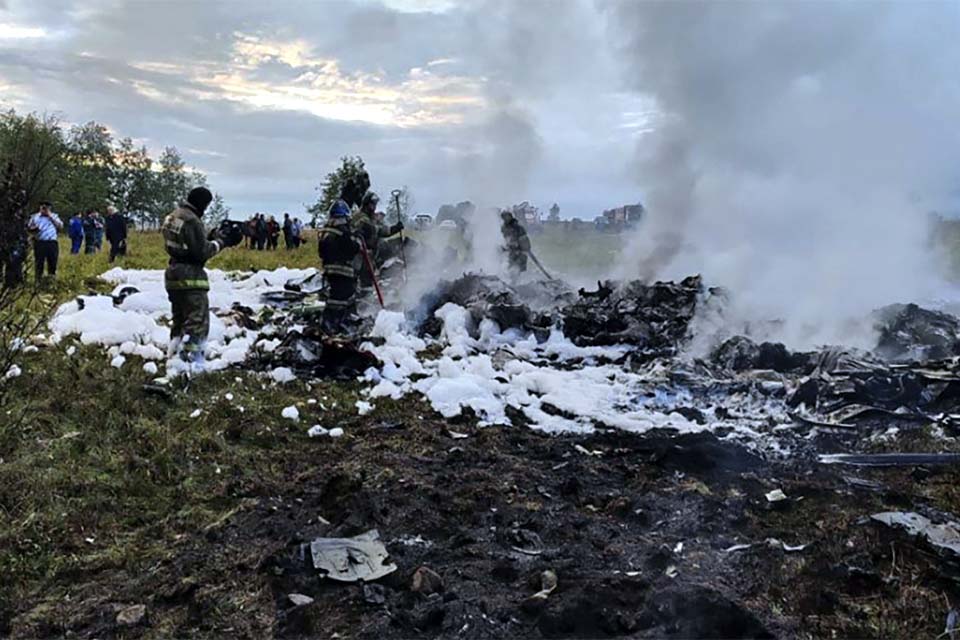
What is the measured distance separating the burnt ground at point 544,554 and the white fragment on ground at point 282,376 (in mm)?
1736

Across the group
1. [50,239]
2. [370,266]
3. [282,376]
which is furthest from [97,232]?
[282,376]

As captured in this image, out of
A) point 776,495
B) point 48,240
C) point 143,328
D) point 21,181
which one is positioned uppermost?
point 21,181

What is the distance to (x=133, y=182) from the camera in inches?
1977

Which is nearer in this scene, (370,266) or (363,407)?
(363,407)

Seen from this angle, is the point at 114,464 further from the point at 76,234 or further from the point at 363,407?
the point at 76,234

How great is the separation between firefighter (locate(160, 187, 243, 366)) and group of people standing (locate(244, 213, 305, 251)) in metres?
16.8

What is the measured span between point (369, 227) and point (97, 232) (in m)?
13.6

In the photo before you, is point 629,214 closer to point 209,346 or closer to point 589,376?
point 589,376

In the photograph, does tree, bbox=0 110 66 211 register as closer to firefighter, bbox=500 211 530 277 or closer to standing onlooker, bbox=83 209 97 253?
firefighter, bbox=500 211 530 277

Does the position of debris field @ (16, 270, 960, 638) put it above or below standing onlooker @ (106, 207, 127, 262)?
below

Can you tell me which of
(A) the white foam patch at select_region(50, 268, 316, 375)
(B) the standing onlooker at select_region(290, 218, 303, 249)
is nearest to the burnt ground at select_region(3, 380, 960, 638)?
(A) the white foam patch at select_region(50, 268, 316, 375)

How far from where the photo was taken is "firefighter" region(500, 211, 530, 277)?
1568cm

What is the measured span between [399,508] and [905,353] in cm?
754

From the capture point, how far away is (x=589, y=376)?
8.28 m
